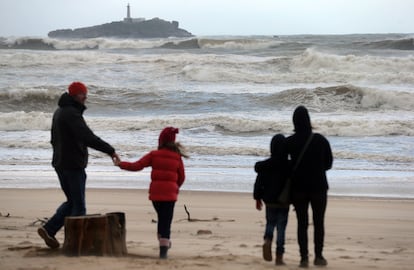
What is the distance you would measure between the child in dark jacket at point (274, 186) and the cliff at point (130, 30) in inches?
4151

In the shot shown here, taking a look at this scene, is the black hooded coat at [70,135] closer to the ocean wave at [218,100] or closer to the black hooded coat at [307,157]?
the black hooded coat at [307,157]

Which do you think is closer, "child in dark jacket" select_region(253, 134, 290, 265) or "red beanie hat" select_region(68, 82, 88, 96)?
"child in dark jacket" select_region(253, 134, 290, 265)

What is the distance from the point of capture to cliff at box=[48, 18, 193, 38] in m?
113

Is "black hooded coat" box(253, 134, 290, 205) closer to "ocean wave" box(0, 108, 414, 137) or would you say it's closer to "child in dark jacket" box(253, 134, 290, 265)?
"child in dark jacket" box(253, 134, 290, 265)

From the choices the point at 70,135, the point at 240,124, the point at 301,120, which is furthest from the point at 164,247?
the point at 240,124

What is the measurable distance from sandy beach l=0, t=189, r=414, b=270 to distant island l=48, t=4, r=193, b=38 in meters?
101

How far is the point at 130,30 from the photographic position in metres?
112

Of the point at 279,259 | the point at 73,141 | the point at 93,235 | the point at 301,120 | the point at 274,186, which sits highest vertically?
the point at 301,120

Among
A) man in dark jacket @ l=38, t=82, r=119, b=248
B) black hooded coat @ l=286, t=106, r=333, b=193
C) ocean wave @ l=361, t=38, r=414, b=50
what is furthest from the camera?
ocean wave @ l=361, t=38, r=414, b=50

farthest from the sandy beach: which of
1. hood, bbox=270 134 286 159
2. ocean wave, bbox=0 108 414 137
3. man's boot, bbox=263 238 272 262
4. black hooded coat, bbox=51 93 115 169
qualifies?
ocean wave, bbox=0 108 414 137

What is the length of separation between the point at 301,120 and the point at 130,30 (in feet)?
350

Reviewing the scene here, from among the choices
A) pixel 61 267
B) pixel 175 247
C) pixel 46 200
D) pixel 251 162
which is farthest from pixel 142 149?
pixel 61 267

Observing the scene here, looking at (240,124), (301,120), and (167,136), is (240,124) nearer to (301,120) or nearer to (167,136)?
(167,136)

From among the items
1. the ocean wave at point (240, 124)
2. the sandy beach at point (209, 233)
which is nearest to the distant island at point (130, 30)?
the ocean wave at point (240, 124)
